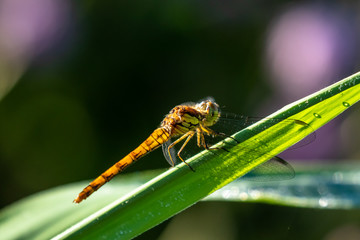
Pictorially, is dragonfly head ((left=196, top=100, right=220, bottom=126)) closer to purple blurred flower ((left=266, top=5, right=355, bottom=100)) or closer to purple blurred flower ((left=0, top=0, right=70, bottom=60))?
purple blurred flower ((left=266, top=5, right=355, bottom=100))

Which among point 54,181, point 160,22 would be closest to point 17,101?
point 54,181

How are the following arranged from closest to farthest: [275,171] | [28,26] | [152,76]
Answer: [275,171]
[28,26]
[152,76]

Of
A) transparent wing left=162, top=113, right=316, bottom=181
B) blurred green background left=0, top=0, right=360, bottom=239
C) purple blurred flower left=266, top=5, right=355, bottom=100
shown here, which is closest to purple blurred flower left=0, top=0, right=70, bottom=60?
blurred green background left=0, top=0, right=360, bottom=239

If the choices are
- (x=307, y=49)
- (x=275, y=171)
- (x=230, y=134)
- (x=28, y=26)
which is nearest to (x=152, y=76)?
(x=28, y=26)

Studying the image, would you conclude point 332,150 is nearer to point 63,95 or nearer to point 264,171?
point 264,171

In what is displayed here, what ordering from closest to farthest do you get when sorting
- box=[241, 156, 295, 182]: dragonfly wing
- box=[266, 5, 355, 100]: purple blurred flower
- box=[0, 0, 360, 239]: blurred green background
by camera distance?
box=[241, 156, 295, 182]: dragonfly wing, box=[0, 0, 360, 239]: blurred green background, box=[266, 5, 355, 100]: purple blurred flower

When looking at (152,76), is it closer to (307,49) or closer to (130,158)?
(307,49)
